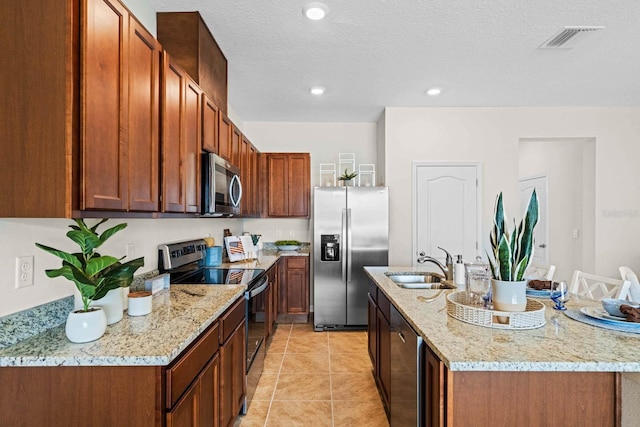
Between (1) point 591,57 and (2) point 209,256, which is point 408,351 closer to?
(2) point 209,256

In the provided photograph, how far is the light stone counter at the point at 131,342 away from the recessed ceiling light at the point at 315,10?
1902 millimetres

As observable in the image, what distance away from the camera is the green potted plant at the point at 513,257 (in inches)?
55.4

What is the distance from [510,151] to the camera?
4.30m

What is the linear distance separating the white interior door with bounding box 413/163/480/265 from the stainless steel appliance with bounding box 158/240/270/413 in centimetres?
227

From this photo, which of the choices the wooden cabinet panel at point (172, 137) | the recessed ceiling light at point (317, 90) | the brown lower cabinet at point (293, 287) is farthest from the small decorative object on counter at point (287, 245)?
the wooden cabinet panel at point (172, 137)

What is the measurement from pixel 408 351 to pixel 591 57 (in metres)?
3.10

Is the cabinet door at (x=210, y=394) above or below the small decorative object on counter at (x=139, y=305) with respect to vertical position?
below

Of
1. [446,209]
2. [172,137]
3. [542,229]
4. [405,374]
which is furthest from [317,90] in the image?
[542,229]

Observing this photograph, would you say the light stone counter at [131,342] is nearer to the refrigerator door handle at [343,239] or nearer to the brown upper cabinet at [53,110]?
the brown upper cabinet at [53,110]

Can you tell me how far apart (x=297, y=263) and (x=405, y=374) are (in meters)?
2.81

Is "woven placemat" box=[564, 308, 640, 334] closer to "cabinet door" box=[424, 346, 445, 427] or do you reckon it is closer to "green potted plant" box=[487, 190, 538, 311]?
"green potted plant" box=[487, 190, 538, 311]

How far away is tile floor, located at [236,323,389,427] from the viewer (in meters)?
2.31

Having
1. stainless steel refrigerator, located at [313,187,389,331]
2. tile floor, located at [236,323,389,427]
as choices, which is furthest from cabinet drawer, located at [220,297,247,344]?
stainless steel refrigerator, located at [313,187,389,331]

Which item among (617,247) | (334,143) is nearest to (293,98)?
(334,143)
